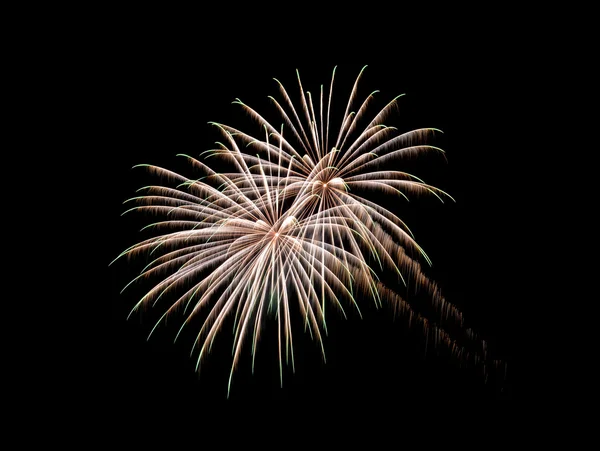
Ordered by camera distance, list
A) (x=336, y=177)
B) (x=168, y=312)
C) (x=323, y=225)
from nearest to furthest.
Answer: (x=323, y=225) → (x=336, y=177) → (x=168, y=312)

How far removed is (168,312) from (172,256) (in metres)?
1.55

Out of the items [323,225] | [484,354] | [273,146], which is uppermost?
[273,146]

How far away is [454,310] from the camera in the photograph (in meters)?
13.6

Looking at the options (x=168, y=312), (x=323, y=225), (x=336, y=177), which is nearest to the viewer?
(x=323, y=225)

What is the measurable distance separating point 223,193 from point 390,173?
14.5ft

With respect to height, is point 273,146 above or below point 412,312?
above

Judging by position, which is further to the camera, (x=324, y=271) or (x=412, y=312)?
(x=412, y=312)

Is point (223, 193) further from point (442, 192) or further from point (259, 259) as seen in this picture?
point (442, 192)

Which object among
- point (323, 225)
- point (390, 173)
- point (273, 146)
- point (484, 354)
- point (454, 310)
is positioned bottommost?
point (484, 354)

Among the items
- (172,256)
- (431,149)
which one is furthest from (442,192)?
(172,256)

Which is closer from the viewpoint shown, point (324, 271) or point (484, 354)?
point (324, 271)

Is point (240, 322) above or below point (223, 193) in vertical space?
below

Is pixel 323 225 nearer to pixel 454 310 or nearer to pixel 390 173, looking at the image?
pixel 390 173

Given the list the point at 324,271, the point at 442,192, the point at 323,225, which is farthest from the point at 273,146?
the point at 442,192
